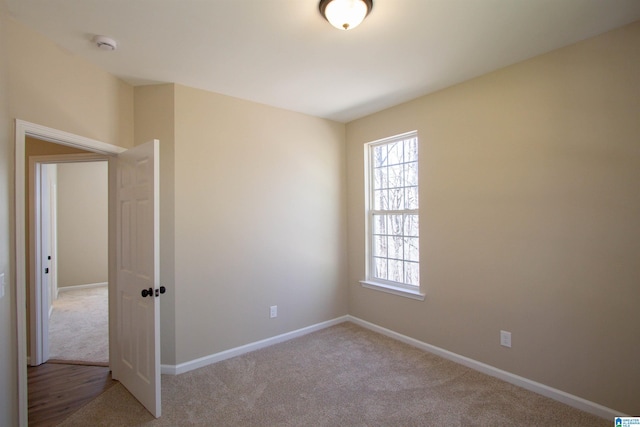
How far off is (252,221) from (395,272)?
176 cm

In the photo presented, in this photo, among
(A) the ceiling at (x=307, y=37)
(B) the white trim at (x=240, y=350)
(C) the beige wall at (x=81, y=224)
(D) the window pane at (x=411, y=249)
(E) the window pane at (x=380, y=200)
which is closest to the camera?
(A) the ceiling at (x=307, y=37)

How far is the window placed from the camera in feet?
11.2

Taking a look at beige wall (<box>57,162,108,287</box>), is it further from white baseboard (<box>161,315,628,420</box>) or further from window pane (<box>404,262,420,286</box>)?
window pane (<box>404,262,420,286</box>)

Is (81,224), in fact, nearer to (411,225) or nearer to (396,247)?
(396,247)

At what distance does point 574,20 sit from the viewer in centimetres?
195

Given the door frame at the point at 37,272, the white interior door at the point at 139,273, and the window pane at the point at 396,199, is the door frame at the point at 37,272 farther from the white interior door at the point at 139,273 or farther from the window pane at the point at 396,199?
the window pane at the point at 396,199

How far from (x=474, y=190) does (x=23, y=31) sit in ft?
11.6

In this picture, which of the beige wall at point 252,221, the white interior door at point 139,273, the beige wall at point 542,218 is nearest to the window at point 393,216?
the beige wall at point 542,218

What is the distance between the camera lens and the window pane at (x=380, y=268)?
3.76 m

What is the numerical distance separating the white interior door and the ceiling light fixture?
1455 mm

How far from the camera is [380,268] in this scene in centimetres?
383

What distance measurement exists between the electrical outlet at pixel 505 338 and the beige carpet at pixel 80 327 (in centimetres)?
374

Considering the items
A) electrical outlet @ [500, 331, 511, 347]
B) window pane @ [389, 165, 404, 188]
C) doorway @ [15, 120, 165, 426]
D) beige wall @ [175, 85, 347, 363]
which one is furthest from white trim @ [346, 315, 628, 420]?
doorway @ [15, 120, 165, 426]

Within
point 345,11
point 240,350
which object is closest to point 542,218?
point 345,11
